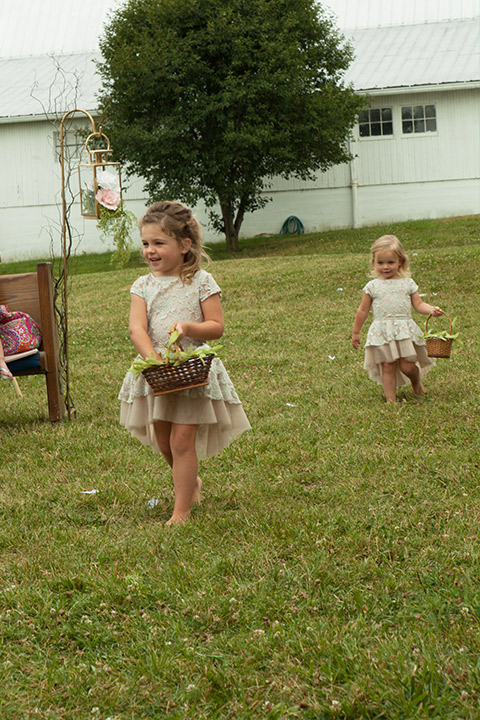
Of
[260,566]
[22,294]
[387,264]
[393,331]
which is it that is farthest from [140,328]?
[387,264]

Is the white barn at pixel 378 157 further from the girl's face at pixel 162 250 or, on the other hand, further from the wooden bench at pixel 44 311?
the girl's face at pixel 162 250

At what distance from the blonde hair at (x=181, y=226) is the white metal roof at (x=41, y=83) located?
22.8 metres

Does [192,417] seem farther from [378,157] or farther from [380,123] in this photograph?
[380,123]

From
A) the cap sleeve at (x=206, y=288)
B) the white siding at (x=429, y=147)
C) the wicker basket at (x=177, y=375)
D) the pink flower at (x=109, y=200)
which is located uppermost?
the white siding at (x=429, y=147)

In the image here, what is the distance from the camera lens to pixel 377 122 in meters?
26.0

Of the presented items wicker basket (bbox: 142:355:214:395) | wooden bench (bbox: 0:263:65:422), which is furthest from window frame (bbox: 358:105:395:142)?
wicker basket (bbox: 142:355:214:395)

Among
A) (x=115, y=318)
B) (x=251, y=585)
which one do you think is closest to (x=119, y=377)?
(x=115, y=318)

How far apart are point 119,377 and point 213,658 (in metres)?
5.72

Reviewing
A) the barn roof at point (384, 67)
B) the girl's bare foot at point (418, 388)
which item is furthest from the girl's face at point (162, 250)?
the barn roof at point (384, 67)

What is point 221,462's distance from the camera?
5211mm

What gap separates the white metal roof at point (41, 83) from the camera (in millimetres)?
26266

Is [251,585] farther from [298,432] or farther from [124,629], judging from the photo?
[298,432]

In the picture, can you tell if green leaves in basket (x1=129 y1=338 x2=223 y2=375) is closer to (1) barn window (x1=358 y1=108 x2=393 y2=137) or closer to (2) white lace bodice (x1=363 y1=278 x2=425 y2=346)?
(2) white lace bodice (x1=363 y1=278 x2=425 y2=346)

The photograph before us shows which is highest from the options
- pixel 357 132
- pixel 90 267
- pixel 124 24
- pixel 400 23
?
pixel 400 23
